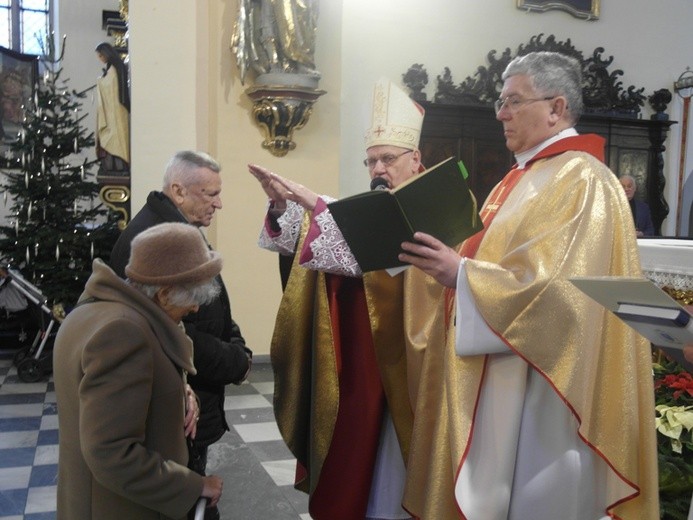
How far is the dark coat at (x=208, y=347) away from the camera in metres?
2.26

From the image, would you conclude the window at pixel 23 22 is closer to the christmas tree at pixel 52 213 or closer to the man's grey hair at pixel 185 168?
the christmas tree at pixel 52 213

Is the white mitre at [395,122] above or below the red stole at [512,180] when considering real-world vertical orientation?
above

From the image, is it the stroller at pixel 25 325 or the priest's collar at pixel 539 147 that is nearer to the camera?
the priest's collar at pixel 539 147

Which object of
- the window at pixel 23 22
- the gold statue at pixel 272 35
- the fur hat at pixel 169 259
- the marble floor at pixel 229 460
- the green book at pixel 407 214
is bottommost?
the marble floor at pixel 229 460

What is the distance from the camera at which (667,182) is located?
27.0 ft

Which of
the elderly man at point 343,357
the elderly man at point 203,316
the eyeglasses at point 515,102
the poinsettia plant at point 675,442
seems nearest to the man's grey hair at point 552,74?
the eyeglasses at point 515,102

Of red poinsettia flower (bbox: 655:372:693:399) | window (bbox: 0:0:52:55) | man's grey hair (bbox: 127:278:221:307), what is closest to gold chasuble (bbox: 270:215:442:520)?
man's grey hair (bbox: 127:278:221:307)

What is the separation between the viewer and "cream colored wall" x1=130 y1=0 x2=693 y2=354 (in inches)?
223

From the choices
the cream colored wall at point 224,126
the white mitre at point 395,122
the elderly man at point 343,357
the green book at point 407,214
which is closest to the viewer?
the green book at point 407,214

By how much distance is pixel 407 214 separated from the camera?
1.78 meters

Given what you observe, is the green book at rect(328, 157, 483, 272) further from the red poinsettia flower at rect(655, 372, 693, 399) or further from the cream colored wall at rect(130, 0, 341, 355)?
the cream colored wall at rect(130, 0, 341, 355)

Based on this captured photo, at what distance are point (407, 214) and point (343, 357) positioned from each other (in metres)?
0.66

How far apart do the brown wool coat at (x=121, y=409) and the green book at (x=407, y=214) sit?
511 millimetres

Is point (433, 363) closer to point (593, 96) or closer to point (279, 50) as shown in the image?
point (279, 50)
